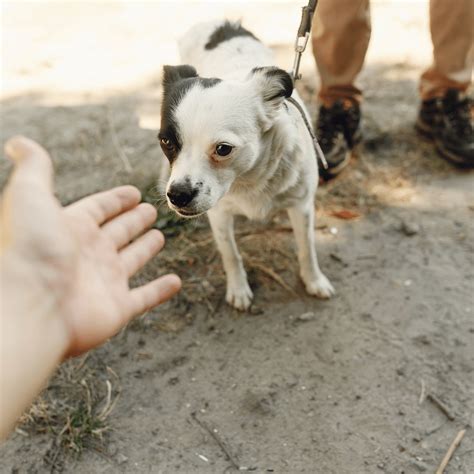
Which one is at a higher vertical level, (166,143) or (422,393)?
(166,143)

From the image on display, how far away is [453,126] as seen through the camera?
3721 millimetres

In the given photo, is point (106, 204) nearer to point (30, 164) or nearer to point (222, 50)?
point (30, 164)

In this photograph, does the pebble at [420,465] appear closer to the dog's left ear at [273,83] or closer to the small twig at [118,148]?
the dog's left ear at [273,83]

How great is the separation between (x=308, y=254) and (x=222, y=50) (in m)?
1.16

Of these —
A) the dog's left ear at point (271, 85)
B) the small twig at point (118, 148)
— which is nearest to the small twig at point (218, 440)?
the dog's left ear at point (271, 85)

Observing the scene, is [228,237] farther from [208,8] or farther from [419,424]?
[208,8]

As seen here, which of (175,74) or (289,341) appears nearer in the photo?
(175,74)

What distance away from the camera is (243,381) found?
2551mm

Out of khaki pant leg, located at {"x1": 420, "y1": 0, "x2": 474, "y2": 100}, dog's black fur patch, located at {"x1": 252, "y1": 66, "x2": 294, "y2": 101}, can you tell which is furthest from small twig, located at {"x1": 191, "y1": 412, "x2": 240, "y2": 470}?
khaki pant leg, located at {"x1": 420, "y1": 0, "x2": 474, "y2": 100}

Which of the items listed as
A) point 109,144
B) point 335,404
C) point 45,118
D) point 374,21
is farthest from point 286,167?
point 374,21

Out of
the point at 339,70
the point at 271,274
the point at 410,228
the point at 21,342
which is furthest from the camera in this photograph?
the point at 339,70

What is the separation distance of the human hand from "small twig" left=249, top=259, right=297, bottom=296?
46.3 inches

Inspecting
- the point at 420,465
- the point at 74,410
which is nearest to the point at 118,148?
the point at 74,410

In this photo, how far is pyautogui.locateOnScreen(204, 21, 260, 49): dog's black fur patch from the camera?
3.07m
